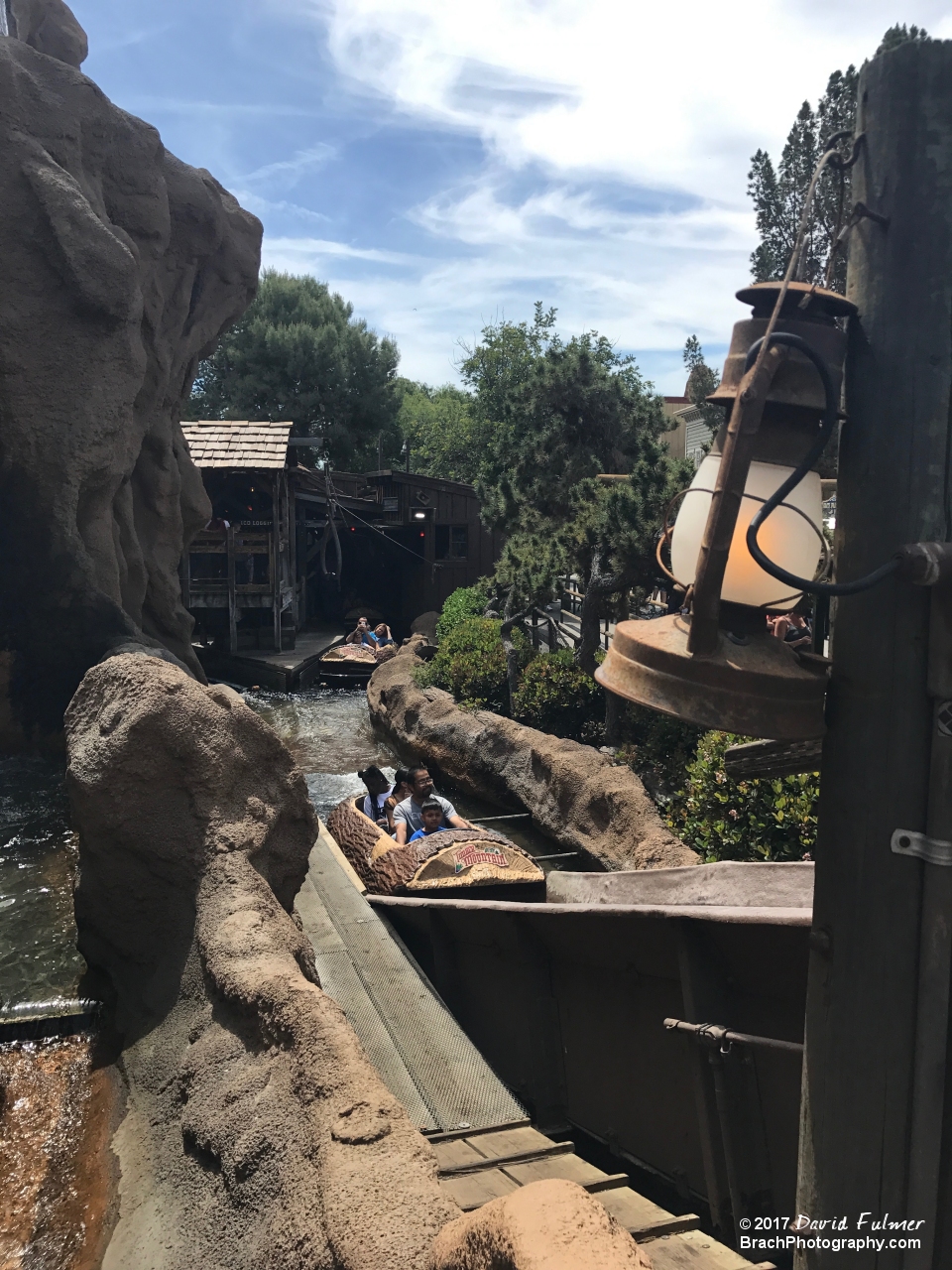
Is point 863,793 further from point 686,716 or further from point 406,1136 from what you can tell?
point 406,1136

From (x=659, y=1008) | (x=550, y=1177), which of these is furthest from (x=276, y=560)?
(x=550, y=1177)

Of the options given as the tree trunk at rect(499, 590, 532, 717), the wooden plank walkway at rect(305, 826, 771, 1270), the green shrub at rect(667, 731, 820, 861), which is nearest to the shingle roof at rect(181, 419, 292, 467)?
the tree trunk at rect(499, 590, 532, 717)

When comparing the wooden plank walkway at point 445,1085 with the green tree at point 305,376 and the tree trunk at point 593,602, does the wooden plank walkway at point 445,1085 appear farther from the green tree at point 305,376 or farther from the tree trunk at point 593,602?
the green tree at point 305,376

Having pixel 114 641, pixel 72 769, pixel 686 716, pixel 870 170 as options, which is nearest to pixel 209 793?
pixel 72 769

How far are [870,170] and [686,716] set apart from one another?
0.96 meters

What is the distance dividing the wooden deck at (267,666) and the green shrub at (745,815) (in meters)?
12.2

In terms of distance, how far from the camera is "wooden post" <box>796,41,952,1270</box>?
4.82 ft

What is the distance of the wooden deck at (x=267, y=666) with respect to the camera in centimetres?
1853

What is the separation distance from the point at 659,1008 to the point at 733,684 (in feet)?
8.69

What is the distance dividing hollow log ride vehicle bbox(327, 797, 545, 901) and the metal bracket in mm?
5008

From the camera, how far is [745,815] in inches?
257

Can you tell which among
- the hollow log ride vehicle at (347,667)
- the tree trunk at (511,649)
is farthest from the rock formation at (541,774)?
the hollow log ride vehicle at (347,667)

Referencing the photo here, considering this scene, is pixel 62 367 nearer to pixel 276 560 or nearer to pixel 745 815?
pixel 745 815

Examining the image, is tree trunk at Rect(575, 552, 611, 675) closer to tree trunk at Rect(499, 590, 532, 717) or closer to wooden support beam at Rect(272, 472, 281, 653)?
tree trunk at Rect(499, 590, 532, 717)
